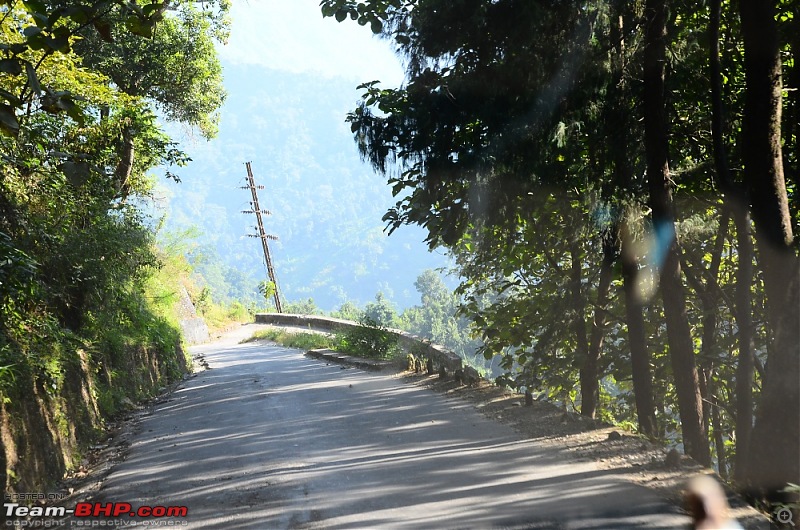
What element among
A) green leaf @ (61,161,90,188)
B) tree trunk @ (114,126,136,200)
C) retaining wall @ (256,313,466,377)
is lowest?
retaining wall @ (256,313,466,377)

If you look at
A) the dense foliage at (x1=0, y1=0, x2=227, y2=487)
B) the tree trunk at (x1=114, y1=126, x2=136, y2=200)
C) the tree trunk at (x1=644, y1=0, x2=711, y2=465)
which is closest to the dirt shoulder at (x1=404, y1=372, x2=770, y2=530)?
the tree trunk at (x1=644, y1=0, x2=711, y2=465)

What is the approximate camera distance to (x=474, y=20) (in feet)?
29.5

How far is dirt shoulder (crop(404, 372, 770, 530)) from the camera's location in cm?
610

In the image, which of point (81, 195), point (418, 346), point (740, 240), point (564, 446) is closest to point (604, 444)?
point (564, 446)

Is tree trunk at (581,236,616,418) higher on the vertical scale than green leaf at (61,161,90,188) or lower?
lower

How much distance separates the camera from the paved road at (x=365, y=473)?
585cm

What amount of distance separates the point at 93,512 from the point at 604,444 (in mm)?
5221

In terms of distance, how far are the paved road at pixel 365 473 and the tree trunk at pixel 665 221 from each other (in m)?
2.65

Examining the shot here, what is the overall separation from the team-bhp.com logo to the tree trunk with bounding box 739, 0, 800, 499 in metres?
5.30

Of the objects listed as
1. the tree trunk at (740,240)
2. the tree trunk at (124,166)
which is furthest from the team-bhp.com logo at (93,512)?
the tree trunk at (124,166)

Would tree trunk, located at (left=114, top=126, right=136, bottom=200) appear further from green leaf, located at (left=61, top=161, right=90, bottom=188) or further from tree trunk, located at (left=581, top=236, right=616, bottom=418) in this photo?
green leaf, located at (left=61, top=161, right=90, bottom=188)

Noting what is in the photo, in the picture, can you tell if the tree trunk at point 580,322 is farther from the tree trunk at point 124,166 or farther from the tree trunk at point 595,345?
the tree trunk at point 124,166

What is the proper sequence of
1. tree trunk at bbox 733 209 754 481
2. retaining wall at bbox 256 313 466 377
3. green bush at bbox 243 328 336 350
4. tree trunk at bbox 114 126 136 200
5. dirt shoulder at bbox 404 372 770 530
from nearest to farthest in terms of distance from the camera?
dirt shoulder at bbox 404 372 770 530 < tree trunk at bbox 733 209 754 481 < retaining wall at bbox 256 313 466 377 < tree trunk at bbox 114 126 136 200 < green bush at bbox 243 328 336 350

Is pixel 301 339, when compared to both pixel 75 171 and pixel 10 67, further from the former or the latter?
pixel 10 67
